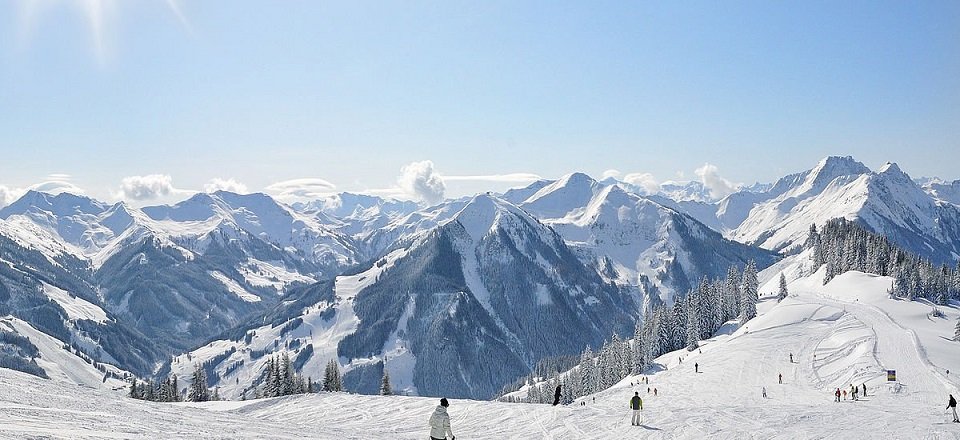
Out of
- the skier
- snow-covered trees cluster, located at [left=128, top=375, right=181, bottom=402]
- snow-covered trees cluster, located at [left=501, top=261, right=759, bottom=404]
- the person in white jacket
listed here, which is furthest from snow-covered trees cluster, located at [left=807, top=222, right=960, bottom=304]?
snow-covered trees cluster, located at [left=128, top=375, right=181, bottom=402]

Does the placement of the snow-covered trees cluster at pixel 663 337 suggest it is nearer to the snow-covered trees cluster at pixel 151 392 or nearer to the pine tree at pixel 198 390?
the pine tree at pixel 198 390

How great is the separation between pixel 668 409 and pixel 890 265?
143 m

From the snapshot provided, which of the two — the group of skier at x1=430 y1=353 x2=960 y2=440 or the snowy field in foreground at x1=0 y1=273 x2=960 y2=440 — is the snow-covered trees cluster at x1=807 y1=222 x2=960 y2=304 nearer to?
the snowy field in foreground at x1=0 y1=273 x2=960 y2=440

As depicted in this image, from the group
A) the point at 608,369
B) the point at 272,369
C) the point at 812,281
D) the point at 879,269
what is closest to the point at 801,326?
the point at 608,369

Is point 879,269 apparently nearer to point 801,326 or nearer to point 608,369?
point 801,326

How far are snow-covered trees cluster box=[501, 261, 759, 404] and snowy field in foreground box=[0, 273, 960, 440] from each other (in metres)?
33.0

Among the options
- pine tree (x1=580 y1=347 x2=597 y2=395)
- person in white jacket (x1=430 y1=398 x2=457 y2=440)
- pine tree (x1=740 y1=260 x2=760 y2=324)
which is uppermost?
pine tree (x1=740 y1=260 x2=760 y2=324)

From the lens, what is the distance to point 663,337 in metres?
131

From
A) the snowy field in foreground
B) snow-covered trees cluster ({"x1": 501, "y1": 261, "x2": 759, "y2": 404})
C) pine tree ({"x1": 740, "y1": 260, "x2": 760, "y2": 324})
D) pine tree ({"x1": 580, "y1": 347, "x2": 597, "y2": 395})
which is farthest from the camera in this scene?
pine tree ({"x1": 740, "y1": 260, "x2": 760, "y2": 324})

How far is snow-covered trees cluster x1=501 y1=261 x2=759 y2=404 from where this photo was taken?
11919 centimetres

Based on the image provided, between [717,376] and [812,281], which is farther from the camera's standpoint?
[812,281]

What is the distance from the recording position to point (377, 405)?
4666 centimetres

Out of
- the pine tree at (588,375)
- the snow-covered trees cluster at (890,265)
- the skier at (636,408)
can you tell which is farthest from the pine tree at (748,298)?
the skier at (636,408)

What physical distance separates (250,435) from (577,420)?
759 inches
